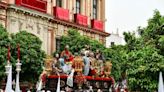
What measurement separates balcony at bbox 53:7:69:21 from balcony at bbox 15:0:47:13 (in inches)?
97.4

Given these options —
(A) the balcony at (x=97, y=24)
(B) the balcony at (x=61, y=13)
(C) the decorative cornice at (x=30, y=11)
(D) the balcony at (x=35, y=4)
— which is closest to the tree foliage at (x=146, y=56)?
(C) the decorative cornice at (x=30, y=11)

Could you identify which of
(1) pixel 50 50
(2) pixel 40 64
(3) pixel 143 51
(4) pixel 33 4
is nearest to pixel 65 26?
(1) pixel 50 50

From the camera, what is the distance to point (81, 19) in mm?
46875

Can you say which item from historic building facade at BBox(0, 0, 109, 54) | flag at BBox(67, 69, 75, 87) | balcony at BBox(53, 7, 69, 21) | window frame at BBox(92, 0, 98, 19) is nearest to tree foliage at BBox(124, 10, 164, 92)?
flag at BBox(67, 69, 75, 87)

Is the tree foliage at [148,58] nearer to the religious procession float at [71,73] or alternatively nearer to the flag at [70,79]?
the religious procession float at [71,73]

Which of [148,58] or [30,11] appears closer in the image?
[148,58]

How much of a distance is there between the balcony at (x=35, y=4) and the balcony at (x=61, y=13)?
8.11 feet

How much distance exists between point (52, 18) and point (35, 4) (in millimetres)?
2935

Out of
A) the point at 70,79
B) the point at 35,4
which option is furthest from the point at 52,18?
the point at 70,79

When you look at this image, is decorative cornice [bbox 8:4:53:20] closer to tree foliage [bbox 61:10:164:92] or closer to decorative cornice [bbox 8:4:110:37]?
decorative cornice [bbox 8:4:110:37]

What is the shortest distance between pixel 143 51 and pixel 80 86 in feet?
33.0

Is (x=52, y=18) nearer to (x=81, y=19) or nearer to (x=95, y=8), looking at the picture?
(x=81, y=19)

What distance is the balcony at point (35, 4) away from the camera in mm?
38438

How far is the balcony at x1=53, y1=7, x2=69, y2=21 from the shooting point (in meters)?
43.5
